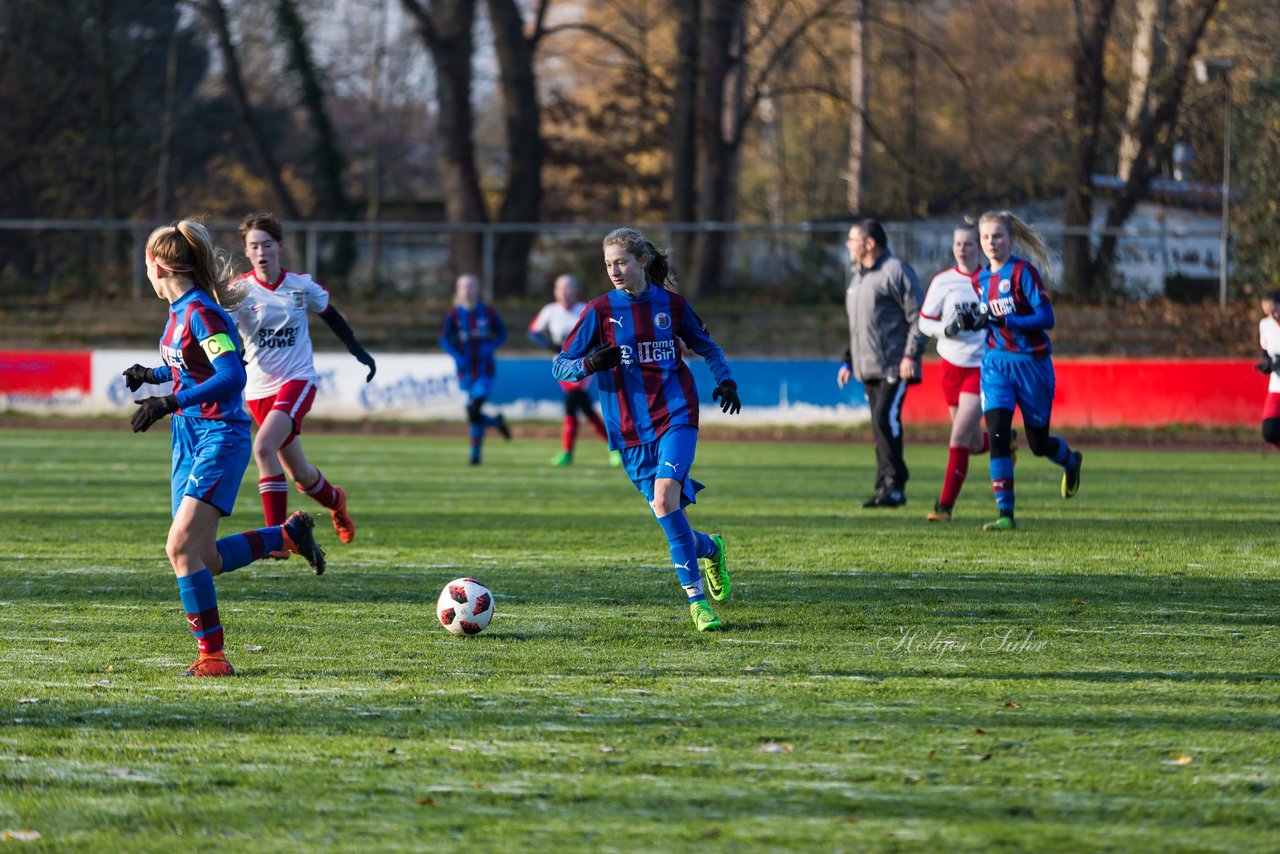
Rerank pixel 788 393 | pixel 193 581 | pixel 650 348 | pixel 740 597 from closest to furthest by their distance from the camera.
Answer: pixel 193 581 < pixel 650 348 < pixel 740 597 < pixel 788 393

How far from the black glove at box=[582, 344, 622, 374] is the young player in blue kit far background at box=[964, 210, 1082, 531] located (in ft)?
12.0

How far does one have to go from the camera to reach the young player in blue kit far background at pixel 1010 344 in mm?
10227

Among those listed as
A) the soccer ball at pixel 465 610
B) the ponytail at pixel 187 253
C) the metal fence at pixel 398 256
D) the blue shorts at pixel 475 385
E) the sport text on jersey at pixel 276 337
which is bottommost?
the soccer ball at pixel 465 610

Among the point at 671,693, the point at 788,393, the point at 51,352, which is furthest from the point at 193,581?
the point at 51,352

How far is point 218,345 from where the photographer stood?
20.2 ft

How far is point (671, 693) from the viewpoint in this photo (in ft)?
18.7

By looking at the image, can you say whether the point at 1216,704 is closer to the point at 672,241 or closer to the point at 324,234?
the point at 672,241

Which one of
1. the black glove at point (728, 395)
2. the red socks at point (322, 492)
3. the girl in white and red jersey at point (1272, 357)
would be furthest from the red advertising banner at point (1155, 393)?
the black glove at point (728, 395)

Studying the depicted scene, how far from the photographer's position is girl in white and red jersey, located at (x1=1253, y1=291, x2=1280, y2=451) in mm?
Answer: 12734

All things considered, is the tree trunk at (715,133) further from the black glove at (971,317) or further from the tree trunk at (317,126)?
the black glove at (971,317)

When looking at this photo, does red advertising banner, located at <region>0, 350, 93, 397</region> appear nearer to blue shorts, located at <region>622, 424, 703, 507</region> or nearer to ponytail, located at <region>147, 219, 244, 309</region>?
blue shorts, located at <region>622, 424, 703, 507</region>

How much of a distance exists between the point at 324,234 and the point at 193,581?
2319 cm

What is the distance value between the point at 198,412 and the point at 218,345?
0.33 meters

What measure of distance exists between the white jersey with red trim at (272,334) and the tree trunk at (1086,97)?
2108 cm
